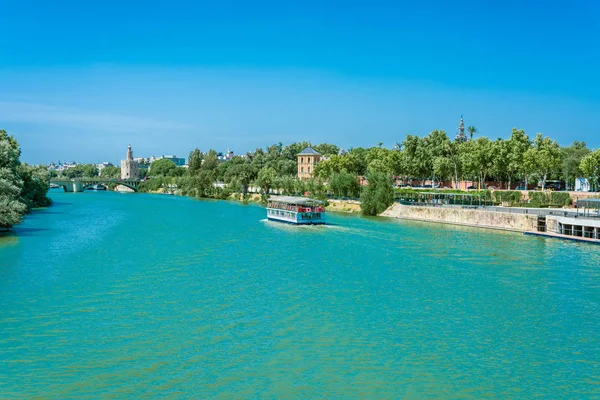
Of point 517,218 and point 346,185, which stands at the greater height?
point 346,185

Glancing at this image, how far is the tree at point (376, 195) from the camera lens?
76500mm

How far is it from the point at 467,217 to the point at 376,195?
1591cm

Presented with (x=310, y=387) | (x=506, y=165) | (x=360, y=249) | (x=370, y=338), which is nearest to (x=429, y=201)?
(x=506, y=165)

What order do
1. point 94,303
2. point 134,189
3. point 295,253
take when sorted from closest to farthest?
1. point 94,303
2. point 295,253
3. point 134,189

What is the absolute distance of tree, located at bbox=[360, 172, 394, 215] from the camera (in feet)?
251

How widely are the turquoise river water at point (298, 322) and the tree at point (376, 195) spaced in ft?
105

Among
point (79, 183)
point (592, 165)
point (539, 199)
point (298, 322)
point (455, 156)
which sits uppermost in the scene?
point (455, 156)

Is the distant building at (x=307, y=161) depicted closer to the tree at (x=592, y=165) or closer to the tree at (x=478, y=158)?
the tree at (x=478, y=158)

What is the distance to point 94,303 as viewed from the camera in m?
26.2

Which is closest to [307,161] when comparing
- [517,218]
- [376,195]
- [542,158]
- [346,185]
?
[346,185]

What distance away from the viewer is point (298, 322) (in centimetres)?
2381

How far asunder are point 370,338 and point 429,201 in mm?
57021

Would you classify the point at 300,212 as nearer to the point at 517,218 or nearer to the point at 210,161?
the point at 517,218

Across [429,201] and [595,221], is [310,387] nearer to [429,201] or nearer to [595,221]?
[595,221]
